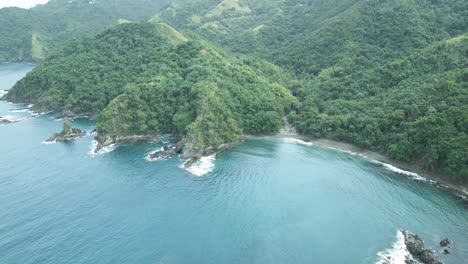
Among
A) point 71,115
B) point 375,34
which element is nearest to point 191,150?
point 71,115

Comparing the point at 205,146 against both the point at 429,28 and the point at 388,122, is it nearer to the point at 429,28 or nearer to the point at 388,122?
the point at 388,122

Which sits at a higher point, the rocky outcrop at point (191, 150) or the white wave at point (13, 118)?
the white wave at point (13, 118)

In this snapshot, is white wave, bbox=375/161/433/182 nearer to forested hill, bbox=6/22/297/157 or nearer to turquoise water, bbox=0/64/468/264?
turquoise water, bbox=0/64/468/264

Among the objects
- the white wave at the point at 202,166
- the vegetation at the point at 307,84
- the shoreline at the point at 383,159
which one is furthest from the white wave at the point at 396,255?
the white wave at the point at 202,166

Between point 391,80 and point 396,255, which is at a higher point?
point 391,80

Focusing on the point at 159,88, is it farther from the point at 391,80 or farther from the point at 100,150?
the point at 391,80

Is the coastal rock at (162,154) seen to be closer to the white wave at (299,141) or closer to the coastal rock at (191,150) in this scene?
the coastal rock at (191,150)
